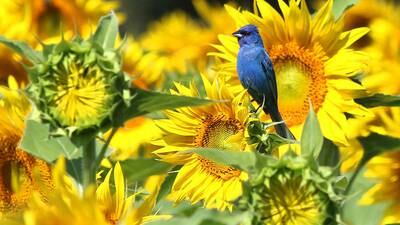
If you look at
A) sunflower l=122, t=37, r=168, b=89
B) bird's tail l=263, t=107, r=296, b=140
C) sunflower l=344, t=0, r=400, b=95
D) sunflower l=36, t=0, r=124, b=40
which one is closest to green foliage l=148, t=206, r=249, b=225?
bird's tail l=263, t=107, r=296, b=140

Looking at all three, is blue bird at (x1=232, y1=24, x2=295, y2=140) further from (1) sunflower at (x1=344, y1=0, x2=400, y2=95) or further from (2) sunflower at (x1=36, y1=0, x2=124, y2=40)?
(2) sunflower at (x1=36, y1=0, x2=124, y2=40)

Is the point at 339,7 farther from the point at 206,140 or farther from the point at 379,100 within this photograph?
the point at 206,140

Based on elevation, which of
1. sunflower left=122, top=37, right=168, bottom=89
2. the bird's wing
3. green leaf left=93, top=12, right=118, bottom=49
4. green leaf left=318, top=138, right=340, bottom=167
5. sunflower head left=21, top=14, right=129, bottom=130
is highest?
green leaf left=93, top=12, right=118, bottom=49

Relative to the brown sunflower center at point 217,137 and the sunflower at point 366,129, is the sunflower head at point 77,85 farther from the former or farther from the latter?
the sunflower at point 366,129

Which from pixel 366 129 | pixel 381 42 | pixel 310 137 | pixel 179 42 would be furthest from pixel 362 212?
pixel 179 42

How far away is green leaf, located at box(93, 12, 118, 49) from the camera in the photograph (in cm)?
130

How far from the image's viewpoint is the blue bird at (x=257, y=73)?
1655mm

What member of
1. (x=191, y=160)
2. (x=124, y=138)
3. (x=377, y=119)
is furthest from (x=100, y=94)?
(x=124, y=138)

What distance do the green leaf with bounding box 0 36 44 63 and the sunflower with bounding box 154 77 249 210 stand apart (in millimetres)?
353

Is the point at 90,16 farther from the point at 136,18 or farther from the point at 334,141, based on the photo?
the point at 136,18

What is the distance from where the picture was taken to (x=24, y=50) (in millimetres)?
1283

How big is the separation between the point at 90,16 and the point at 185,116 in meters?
1.64

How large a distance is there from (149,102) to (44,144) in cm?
17

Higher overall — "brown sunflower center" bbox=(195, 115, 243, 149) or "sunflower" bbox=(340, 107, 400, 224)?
"brown sunflower center" bbox=(195, 115, 243, 149)
